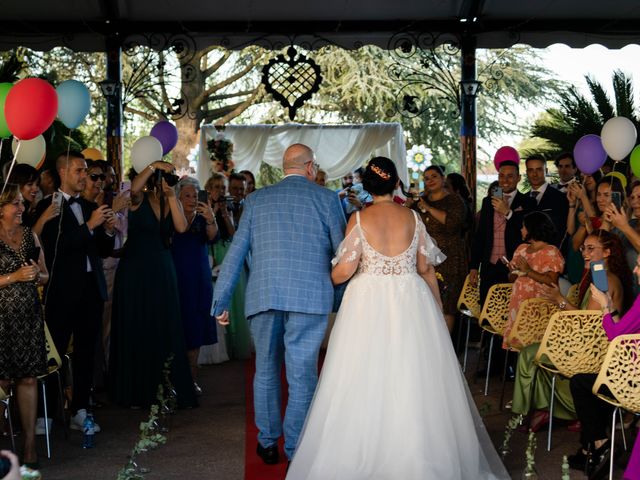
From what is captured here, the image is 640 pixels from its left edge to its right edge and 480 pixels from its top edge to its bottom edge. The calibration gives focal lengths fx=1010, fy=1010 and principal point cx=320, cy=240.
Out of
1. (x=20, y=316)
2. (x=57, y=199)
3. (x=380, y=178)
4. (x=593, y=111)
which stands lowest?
(x=20, y=316)

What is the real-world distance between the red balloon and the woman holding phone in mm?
380

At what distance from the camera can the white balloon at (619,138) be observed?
743 centimetres

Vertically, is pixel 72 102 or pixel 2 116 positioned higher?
pixel 72 102

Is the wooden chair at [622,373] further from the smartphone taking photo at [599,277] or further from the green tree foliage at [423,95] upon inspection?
the green tree foliage at [423,95]

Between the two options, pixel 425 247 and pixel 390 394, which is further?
pixel 425 247

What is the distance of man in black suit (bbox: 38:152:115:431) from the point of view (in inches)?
261

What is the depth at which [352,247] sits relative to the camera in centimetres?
552

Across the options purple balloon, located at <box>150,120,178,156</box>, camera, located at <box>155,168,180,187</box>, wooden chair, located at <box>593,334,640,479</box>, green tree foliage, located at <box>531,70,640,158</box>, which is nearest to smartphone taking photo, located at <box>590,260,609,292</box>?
wooden chair, located at <box>593,334,640,479</box>

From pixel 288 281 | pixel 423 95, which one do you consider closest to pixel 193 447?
pixel 288 281

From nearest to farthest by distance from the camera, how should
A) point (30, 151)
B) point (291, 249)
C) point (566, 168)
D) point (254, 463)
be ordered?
point (291, 249)
point (254, 463)
point (30, 151)
point (566, 168)

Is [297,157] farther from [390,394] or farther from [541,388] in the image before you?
[541,388]

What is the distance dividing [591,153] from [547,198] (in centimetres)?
76

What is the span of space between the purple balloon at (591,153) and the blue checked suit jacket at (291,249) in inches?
118

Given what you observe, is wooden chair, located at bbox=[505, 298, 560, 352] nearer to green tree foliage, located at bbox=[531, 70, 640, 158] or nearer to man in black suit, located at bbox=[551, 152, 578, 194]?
man in black suit, located at bbox=[551, 152, 578, 194]
